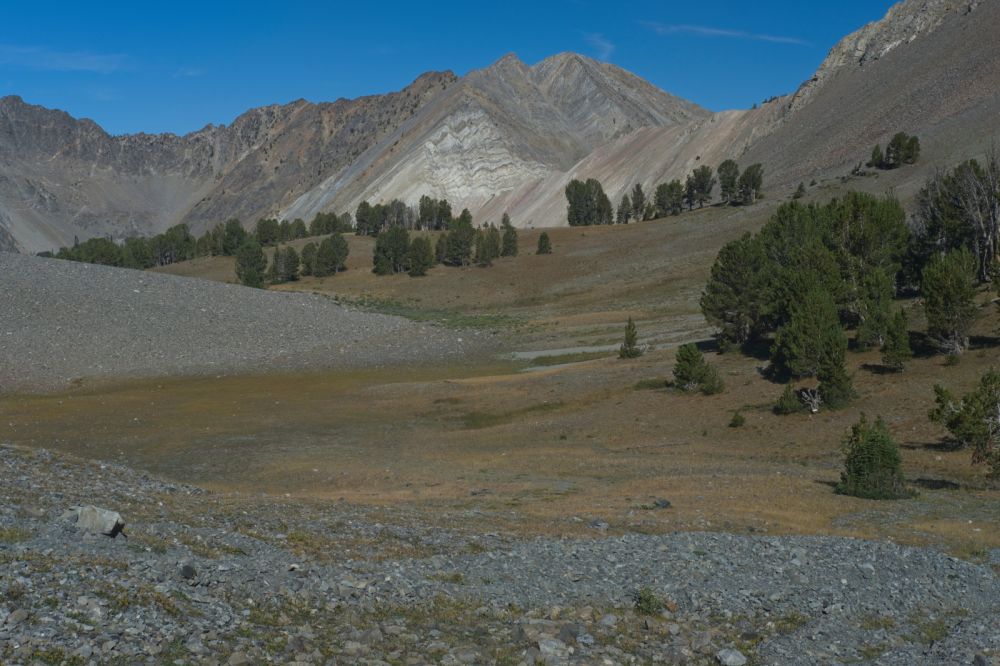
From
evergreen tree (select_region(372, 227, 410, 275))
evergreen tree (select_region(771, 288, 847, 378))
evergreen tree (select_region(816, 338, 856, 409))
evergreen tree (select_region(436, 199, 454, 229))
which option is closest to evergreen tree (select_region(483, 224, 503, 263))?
evergreen tree (select_region(372, 227, 410, 275))

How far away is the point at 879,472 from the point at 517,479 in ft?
37.1

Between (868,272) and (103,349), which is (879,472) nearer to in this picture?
(868,272)

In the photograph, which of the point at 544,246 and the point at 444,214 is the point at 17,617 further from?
the point at 444,214

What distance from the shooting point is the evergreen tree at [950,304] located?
42.9 m

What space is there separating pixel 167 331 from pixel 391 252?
2525 inches

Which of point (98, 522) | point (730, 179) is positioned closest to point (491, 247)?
point (730, 179)

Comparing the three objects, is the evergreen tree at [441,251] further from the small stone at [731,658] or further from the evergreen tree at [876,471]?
the small stone at [731,658]

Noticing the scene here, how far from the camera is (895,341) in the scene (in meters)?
42.9

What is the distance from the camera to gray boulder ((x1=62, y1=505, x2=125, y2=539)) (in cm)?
1555

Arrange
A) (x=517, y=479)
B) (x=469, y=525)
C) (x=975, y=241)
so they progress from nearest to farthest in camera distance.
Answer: (x=469, y=525) → (x=517, y=479) → (x=975, y=241)

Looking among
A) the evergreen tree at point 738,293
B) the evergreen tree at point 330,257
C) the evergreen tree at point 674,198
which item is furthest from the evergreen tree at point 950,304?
the evergreen tree at point 674,198

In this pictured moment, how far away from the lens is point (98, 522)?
51.3 ft

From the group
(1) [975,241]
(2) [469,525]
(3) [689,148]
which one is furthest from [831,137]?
(2) [469,525]

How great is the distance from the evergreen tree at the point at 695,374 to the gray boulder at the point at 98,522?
116 ft
